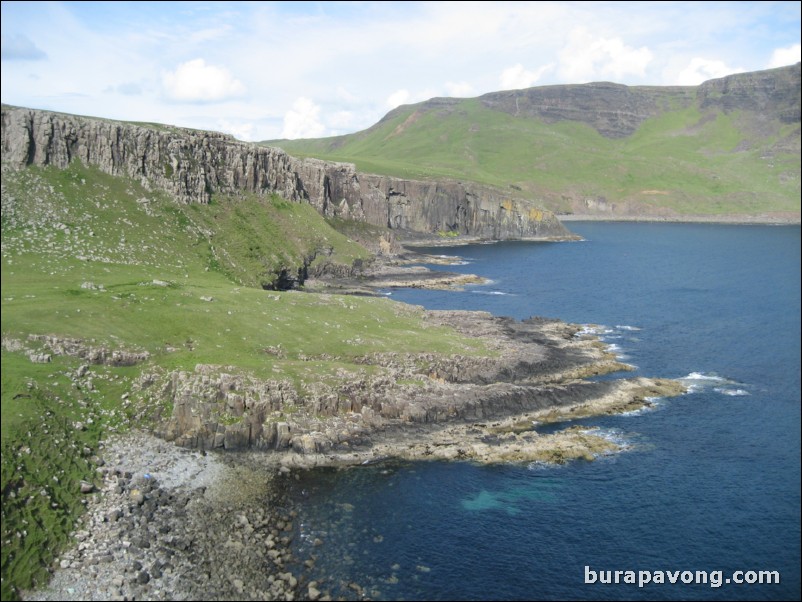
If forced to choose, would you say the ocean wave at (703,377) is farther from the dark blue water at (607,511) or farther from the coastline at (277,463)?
the coastline at (277,463)

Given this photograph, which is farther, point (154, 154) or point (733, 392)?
point (154, 154)

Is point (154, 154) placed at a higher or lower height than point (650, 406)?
higher

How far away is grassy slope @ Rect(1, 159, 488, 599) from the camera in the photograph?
49.5 meters

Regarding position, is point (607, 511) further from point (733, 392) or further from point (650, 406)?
point (733, 392)

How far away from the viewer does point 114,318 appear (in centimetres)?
7356

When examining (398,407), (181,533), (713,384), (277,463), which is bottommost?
(181,533)

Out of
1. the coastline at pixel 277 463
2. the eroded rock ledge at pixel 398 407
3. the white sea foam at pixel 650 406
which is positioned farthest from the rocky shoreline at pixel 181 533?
the white sea foam at pixel 650 406

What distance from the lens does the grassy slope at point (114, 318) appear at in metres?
49.5

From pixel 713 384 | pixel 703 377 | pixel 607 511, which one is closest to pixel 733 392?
pixel 713 384

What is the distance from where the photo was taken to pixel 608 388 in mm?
84375

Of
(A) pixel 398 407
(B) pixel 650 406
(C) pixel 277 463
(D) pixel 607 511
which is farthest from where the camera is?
(B) pixel 650 406

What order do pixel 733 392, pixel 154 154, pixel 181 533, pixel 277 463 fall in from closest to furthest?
1. pixel 181 533
2. pixel 277 463
3. pixel 733 392
4. pixel 154 154

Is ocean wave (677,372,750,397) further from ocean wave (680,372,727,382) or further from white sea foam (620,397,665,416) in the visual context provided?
white sea foam (620,397,665,416)

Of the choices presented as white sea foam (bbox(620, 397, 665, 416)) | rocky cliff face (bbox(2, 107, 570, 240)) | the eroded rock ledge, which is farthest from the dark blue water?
rocky cliff face (bbox(2, 107, 570, 240))
